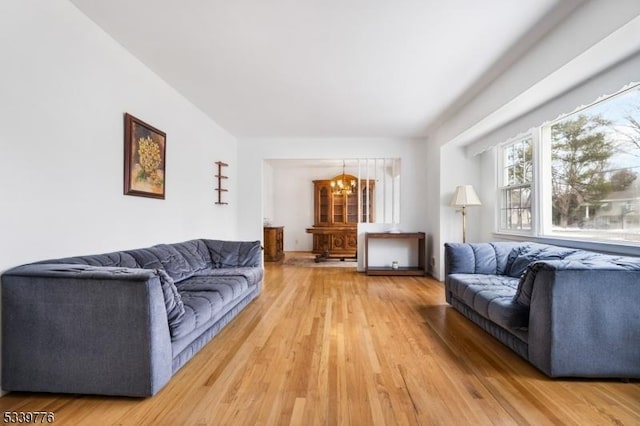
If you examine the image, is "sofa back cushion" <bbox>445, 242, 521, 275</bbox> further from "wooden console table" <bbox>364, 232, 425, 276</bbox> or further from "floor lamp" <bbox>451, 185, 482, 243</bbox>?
"wooden console table" <bbox>364, 232, 425, 276</bbox>

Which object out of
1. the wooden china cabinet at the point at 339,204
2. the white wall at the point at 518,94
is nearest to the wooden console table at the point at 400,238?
A: the white wall at the point at 518,94

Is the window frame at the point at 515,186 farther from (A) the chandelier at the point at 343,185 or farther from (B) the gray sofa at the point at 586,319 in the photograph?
(A) the chandelier at the point at 343,185

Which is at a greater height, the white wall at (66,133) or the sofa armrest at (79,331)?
the white wall at (66,133)

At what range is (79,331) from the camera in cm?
180

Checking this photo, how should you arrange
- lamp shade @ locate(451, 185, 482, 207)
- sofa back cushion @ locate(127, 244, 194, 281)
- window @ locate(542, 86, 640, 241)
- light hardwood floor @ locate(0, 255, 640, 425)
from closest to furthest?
1. light hardwood floor @ locate(0, 255, 640, 425)
2. window @ locate(542, 86, 640, 241)
3. sofa back cushion @ locate(127, 244, 194, 281)
4. lamp shade @ locate(451, 185, 482, 207)

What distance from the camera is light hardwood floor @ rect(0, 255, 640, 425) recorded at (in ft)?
5.51

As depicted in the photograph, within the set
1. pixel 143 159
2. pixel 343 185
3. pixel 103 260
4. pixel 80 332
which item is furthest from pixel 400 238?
pixel 80 332

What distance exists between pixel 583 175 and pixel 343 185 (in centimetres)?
542

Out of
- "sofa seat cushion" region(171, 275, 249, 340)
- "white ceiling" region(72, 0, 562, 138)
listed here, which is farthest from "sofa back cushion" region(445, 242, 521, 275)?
"sofa seat cushion" region(171, 275, 249, 340)

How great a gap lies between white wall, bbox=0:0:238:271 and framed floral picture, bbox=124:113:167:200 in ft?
0.23

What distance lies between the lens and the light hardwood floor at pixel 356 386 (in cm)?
168

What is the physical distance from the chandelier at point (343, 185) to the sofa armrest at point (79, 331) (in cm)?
676

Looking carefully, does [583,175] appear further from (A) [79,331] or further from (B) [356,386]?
(A) [79,331]

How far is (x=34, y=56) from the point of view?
6.60ft
